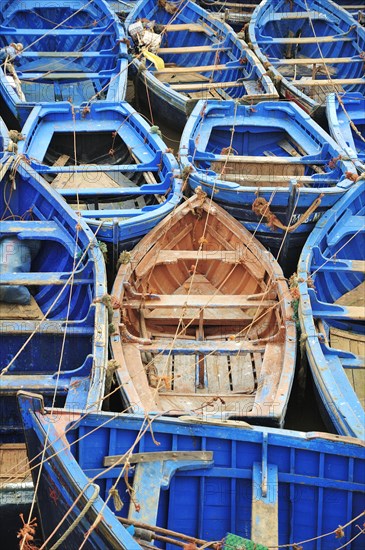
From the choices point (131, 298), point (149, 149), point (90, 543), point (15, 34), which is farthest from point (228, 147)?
point (90, 543)

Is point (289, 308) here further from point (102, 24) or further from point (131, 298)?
point (102, 24)

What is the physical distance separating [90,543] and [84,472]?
818 mm

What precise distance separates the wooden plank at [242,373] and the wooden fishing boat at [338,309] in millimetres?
738

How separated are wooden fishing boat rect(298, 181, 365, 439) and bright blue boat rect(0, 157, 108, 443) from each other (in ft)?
7.52

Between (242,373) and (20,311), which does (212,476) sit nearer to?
(242,373)

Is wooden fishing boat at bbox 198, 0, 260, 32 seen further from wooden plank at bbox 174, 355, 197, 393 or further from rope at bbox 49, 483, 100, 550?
rope at bbox 49, 483, 100, 550

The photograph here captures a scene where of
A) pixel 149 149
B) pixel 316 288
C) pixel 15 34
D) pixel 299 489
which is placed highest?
pixel 15 34

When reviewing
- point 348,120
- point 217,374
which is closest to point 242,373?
point 217,374

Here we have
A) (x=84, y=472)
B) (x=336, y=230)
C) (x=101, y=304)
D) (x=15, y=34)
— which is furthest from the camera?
(x=15, y=34)

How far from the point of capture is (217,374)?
9.34 meters

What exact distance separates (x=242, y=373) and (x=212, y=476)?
174 cm

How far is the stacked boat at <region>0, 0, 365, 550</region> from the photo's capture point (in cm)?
767

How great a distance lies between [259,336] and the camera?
386 inches

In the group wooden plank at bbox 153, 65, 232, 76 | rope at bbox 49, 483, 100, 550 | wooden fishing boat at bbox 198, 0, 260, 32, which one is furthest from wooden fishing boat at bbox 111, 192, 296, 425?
wooden fishing boat at bbox 198, 0, 260, 32
